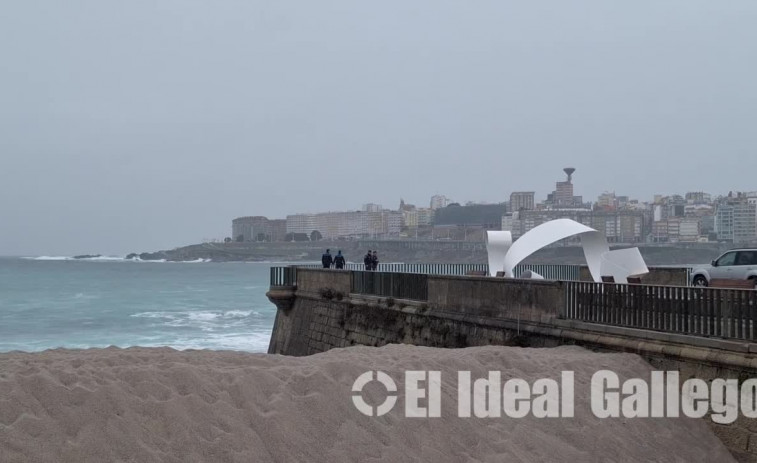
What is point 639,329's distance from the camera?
1088 centimetres

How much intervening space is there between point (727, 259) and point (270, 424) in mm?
15764

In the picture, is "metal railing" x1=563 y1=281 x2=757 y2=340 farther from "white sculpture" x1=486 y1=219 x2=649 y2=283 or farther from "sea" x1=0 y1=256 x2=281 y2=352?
"sea" x1=0 y1=256 x2=281 y2=352

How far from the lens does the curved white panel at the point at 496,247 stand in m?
20.8

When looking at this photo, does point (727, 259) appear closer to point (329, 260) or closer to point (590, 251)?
point (590, 251)

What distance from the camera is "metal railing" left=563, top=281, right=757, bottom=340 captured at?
9391 mm

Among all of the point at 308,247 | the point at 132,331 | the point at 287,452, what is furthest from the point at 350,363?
the point at 308,247

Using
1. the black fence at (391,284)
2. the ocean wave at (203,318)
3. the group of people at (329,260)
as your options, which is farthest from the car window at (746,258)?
the ocean wave at (203,318)

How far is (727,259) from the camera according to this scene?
19.4 metres

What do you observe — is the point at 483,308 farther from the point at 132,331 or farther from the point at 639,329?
the point at 132,331

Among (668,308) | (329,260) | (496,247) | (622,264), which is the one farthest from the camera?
(329,260)

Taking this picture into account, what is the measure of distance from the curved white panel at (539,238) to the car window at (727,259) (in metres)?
3.51

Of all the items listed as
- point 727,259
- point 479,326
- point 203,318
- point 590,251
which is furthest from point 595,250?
point 203,318

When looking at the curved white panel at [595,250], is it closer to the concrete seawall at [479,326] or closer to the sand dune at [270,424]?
the concrete seawall at [479,326]

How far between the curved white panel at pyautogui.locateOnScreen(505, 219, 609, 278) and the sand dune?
28.5 feet
